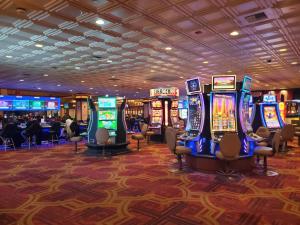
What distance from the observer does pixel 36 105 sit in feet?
44.5

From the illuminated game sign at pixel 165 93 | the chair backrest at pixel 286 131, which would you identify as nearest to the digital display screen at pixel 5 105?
the illuminated game sign at pixel 165 93

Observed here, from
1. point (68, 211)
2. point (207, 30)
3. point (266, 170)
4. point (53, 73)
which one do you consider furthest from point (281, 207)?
point (53, 73)

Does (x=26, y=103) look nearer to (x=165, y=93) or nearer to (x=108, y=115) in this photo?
(x=165, y=93)

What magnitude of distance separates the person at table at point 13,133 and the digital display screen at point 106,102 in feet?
11.7

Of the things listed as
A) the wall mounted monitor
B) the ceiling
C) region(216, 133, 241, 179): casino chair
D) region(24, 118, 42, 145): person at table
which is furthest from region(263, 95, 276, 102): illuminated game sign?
region(24, 118, 42, 145): person at table

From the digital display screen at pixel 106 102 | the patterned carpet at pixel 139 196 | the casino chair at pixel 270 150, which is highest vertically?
the digital display screen at pixel 106 102

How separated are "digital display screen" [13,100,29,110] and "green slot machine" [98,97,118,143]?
741 cm

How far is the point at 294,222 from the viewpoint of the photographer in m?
2.74

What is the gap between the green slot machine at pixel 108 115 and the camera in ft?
24.0

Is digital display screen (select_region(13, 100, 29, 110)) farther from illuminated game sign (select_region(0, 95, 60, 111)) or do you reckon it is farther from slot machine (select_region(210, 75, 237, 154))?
slot machine (select_region(210, 75, 237, 154))

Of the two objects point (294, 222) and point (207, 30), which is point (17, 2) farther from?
point (294, 222)

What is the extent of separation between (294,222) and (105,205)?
2247mm

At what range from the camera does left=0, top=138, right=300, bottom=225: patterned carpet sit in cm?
287

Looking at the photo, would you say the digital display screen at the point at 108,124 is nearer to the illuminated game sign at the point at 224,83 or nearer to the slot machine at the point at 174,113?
the illuminated game sign at the point at 224,83
